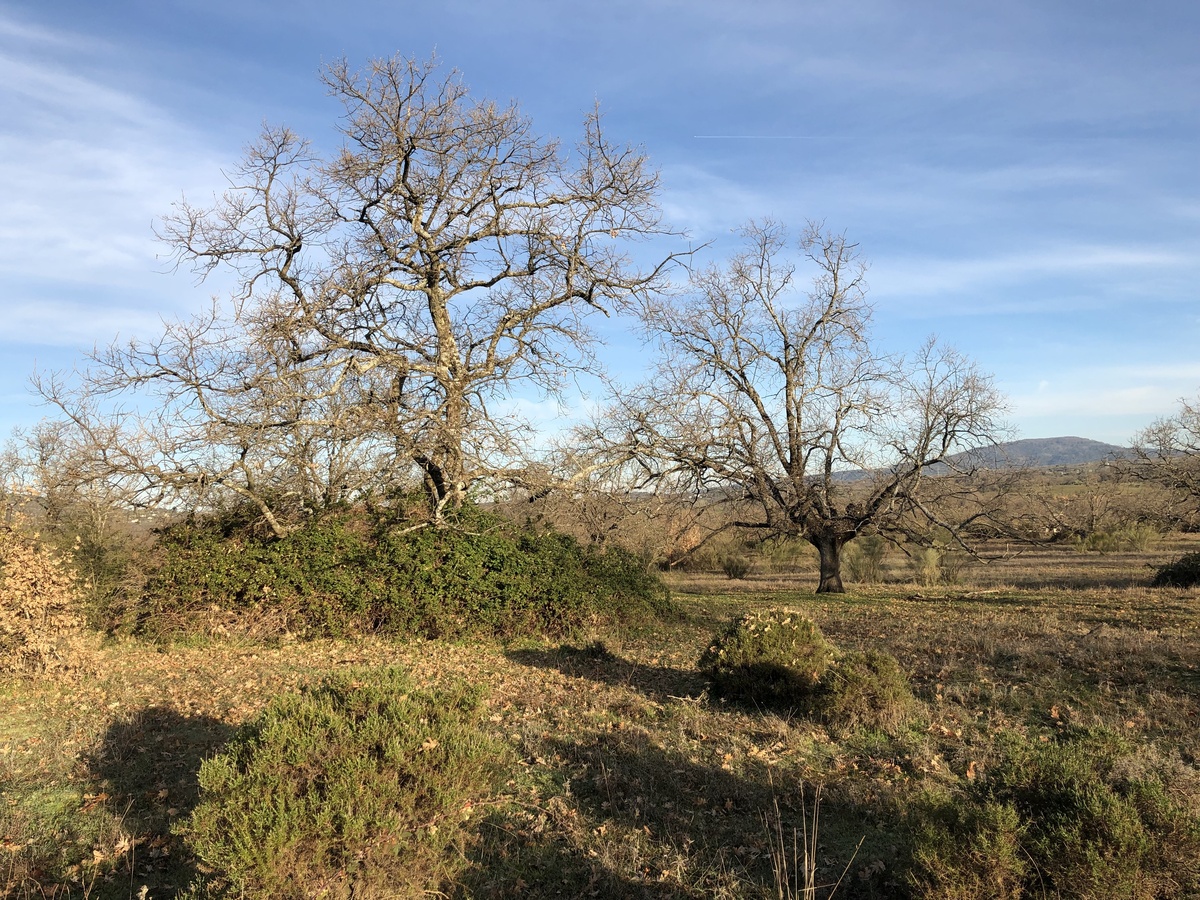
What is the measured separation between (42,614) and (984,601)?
1705cm

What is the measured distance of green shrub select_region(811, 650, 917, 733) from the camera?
6.93 metres

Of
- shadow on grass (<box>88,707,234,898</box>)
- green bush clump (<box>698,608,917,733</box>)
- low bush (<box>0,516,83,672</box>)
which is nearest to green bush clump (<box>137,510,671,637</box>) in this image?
low bush (<box>0,516,83,672</box>)

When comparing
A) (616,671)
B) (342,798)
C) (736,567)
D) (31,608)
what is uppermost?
(31,608)

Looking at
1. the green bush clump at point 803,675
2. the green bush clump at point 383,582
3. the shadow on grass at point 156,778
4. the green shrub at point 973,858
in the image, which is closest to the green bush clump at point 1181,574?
the green bush clump at point 383,582

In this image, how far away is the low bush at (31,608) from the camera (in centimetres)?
845

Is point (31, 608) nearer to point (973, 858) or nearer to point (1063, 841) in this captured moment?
point (973, 858)

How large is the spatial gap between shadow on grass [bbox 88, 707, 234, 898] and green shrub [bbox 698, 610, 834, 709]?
16.8 feet

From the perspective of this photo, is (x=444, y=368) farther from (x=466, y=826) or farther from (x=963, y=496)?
(x=963, y=496)

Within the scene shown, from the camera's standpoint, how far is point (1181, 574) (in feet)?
60.6

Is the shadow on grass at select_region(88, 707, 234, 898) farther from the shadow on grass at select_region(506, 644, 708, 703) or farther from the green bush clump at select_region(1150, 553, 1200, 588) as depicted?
the green bush clump at select_region(1150, 553, 1200, 588)

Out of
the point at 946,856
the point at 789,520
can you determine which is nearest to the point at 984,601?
the point at 789,520

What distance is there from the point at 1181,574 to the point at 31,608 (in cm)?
2338

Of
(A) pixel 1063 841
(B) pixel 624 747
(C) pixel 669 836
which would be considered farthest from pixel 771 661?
(A) pixel 1063 841

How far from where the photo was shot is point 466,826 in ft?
15.1
